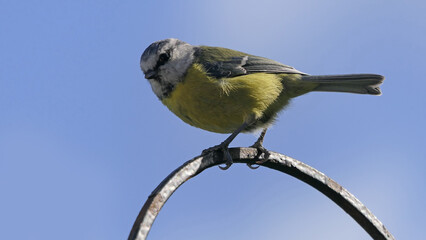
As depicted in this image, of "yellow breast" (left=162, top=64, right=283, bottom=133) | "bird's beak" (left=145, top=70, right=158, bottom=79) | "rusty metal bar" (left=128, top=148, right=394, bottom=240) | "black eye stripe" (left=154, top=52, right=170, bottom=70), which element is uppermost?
"black eye stripe" (left=154, top=52, right=170, bottom=70)

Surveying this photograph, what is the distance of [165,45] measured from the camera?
473cm

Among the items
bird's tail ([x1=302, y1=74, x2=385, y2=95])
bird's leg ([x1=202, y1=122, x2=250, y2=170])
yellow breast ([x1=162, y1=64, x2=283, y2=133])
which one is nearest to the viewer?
bird's leg ([x1=202, y1=122, x2=250, y2=170])

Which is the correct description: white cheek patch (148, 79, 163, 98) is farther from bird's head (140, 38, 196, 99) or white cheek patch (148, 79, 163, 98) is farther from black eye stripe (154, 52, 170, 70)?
black eye stripe (154, 52, 170, 70)

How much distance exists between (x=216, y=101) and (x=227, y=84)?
233mm

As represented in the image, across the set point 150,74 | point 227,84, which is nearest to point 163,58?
point 150,74

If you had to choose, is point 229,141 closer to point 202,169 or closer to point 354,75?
point 202,169

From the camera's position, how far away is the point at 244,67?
15.6 ft

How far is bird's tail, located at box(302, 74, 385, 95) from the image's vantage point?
15.7ft

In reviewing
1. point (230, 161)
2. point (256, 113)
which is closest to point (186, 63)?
point (256, 113)

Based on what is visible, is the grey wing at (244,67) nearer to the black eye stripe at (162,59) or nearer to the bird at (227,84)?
the bird at (227,84)

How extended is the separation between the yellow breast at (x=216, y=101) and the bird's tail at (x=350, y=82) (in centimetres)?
70

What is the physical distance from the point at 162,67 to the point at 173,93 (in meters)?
0.28

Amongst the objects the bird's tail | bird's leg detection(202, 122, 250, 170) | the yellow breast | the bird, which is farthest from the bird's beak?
the bird's tail

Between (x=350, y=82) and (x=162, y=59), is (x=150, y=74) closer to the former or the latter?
(x=162, y=59)
